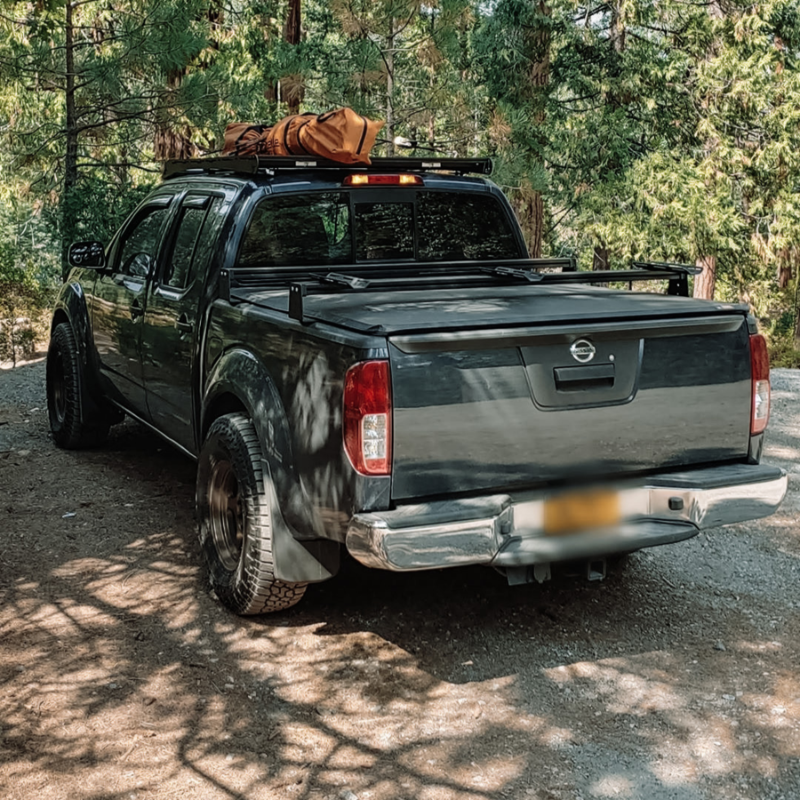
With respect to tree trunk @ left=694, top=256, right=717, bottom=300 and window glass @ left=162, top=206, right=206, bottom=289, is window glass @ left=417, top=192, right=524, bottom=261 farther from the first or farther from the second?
tree trunk @ left=694, top=256, right=717, bottom=300

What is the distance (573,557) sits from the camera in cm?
416

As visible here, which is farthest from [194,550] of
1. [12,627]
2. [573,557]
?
[573,557]

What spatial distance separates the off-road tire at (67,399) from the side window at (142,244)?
0.97 meters

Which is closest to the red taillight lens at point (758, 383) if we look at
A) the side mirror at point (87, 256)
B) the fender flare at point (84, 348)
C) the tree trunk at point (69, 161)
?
the side mirror at point (87, 256)

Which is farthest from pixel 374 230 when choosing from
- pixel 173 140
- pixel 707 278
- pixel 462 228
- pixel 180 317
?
pixel 707 278

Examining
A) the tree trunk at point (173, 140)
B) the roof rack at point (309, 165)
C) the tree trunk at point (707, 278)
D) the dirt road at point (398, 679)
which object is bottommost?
the dirt road at point (398, 679)

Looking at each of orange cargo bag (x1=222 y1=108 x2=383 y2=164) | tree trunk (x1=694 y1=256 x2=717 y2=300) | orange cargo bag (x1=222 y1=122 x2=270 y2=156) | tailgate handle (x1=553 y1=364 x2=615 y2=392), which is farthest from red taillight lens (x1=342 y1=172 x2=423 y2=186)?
tree trunk (x1=694 y1=256 x2=717 y2=300)

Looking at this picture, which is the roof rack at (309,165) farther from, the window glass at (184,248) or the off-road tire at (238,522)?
the off-road tire at (238,522)

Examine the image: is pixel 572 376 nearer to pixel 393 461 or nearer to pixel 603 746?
pixel 393 461

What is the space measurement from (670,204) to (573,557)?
16.7 meters

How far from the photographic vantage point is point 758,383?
4.54 metres

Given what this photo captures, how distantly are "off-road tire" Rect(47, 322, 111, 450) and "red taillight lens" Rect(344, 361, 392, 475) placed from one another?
4065 mm

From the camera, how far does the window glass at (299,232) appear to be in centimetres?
553

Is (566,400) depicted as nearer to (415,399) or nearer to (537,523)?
(537,523)
